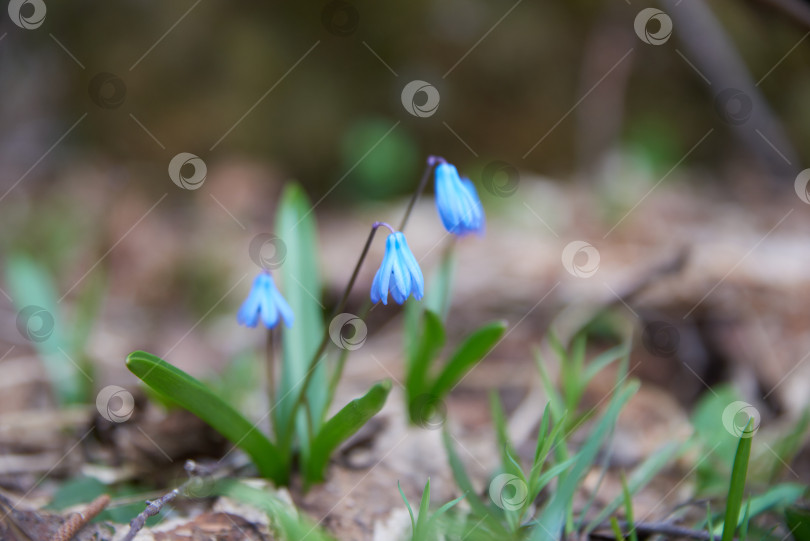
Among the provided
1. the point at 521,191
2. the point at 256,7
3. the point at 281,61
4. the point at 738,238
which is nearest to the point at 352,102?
the point at 281,61

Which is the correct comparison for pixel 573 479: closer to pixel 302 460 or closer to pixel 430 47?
pixel 302 460

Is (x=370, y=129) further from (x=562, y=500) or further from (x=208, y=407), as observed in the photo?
(x=562, y=500)

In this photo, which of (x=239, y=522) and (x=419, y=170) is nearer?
(x=239, y=522)

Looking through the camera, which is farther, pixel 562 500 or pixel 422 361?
pixel 422 361

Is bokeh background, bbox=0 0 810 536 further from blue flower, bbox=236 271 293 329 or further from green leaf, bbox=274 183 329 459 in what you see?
blue flower, bbox=236 271 293 329

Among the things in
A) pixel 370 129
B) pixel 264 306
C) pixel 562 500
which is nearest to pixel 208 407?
pixel 264 306

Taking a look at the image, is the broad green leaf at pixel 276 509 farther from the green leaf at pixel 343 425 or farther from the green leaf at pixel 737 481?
the green leaf at pixel 737 481

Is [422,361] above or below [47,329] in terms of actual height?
above

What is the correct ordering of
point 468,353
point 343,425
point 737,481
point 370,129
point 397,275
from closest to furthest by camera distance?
point 737,481
point 397,275
point 343,425
point 468,353
point 370,129
